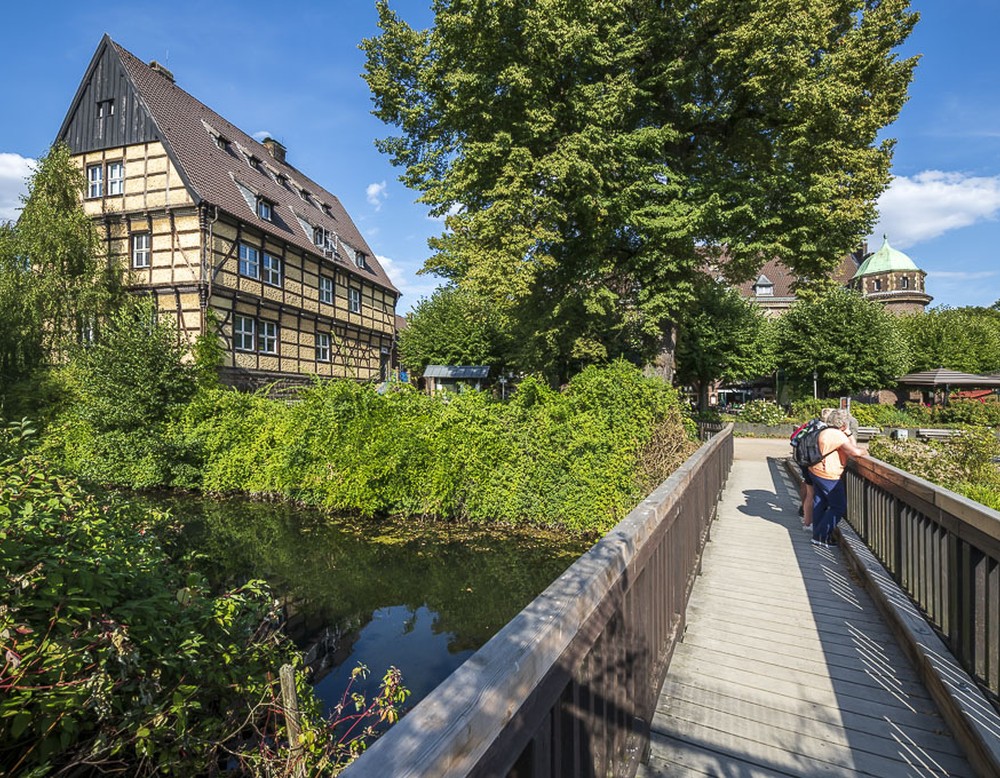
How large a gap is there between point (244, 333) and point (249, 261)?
3.02 metres

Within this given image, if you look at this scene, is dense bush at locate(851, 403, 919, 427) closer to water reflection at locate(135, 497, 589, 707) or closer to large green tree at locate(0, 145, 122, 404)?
water reflection at locate(135, 497, 589, 707)

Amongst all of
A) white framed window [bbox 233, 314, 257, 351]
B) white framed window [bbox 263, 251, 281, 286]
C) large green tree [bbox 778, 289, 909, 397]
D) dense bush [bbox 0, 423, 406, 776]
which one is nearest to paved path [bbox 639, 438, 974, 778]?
dense bush [bbox 0, 423, 406, 776]

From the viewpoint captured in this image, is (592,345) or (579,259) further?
(592,345)

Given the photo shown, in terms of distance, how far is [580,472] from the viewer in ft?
30.8

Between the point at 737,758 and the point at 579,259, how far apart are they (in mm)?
13847

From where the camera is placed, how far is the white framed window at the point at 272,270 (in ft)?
70.4

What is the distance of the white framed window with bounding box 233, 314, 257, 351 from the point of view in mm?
19594

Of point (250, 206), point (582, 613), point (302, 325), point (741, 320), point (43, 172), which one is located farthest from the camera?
point (741, 320)

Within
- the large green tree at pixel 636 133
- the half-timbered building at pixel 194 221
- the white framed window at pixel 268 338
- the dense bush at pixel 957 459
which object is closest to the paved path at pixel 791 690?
the dense bush at pixel 957 459

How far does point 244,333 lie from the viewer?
790 inches

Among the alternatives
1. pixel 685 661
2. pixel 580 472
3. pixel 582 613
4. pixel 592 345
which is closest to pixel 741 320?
pixel 592 345

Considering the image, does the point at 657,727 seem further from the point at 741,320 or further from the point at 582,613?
the point at 741,320

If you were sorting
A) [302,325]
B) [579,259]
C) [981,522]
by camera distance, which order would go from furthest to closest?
[302,325] → [579,259] → [981,522]

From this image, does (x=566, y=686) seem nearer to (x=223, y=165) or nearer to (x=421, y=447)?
(x=421, y=447)
